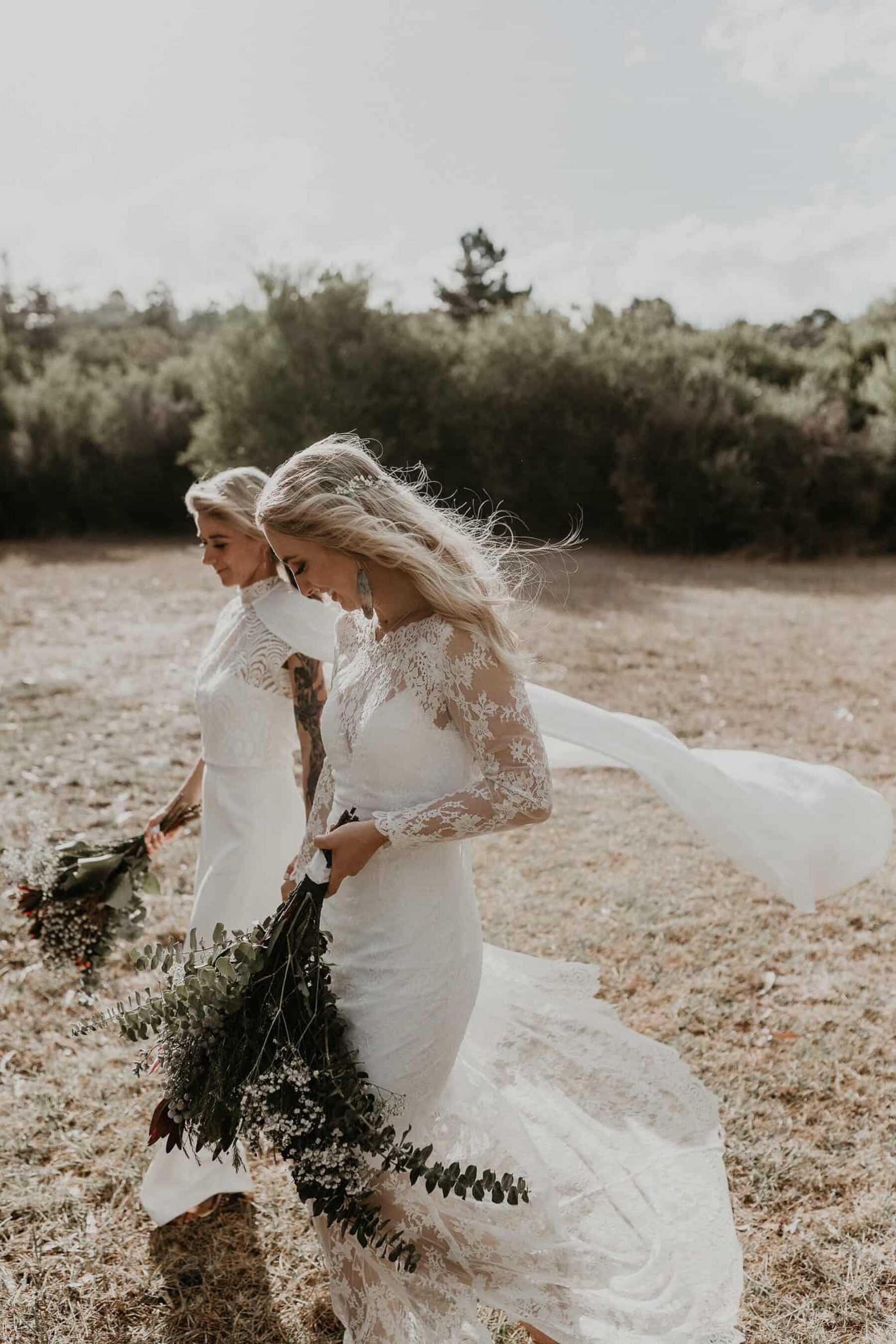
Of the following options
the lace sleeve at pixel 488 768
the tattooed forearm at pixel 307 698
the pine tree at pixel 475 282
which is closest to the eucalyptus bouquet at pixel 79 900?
the tattooed forearm at pixel 307 698

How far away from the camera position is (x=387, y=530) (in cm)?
239

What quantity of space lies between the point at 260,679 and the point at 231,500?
61 centimetres

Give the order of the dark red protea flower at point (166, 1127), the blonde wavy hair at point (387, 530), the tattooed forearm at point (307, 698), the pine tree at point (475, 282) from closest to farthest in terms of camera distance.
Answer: the dark red protea flower at point (166, 1127), the blonde wavy hair at point (387, 530), the tattooed forearm at point (307, 698), the pine tree at point (475, 282)

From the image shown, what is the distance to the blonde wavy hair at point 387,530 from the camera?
93.6 inches

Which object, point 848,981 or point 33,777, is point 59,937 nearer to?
point 848,981

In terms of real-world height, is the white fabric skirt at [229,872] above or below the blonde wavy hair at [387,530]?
below

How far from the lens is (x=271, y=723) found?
10.9 feet

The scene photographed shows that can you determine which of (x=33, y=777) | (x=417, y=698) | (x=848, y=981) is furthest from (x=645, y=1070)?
(x=33, y=777)

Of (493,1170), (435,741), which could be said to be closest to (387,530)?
(435,741)

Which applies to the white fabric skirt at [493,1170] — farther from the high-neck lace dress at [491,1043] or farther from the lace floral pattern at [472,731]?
the lace floral pattern at [472,731]

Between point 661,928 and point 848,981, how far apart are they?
93 cm

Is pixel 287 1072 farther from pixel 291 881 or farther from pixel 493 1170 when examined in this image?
pixel 493 1170

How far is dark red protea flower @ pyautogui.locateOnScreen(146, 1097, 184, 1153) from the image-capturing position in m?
2.27

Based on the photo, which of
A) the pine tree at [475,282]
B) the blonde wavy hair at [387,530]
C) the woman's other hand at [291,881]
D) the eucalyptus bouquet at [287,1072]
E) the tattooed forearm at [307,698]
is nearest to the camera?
the eucalyptus bouquet at [287,1072]
